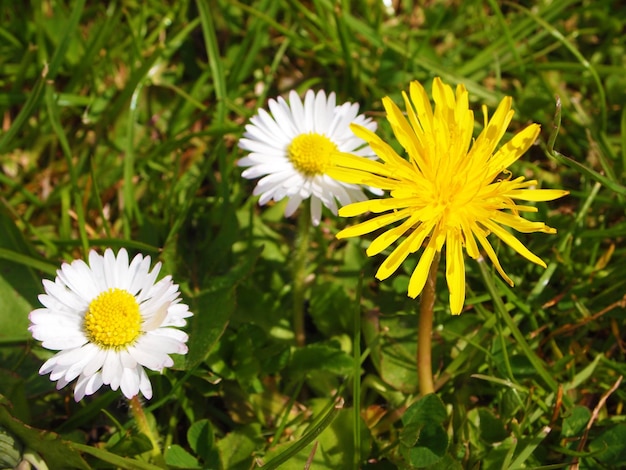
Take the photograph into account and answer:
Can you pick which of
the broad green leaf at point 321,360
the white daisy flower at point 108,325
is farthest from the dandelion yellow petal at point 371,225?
the broad green leaf at point 321,360

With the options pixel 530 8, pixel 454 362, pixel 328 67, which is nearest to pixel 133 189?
pixel 328 67

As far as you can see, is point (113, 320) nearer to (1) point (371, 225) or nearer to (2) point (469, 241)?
(1) point (371, 225)

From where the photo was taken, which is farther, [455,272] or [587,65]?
[587,65]

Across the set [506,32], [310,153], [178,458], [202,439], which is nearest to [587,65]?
[506,32]

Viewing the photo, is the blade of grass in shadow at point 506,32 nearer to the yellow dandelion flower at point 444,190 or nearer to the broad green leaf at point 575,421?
the yellow dandelion flower at point 444,190

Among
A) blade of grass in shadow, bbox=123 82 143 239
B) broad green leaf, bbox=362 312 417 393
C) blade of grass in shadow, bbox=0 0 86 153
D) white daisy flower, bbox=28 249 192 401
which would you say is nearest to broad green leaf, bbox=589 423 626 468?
broad green leaf, bbox=362 312 417 393

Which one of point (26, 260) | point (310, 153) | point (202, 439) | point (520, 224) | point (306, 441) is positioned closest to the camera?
point (520, 224)
